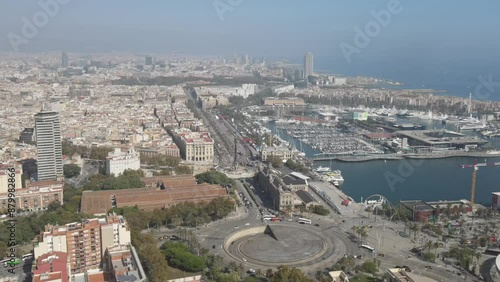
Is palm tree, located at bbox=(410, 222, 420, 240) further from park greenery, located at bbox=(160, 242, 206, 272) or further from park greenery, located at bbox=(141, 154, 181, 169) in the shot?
park greenery, located at bbox=(141, 154, 181, 169)

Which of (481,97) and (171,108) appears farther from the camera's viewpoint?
→ (481,97)

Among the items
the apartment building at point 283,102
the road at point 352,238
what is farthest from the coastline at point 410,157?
the apartment building at point 283,102

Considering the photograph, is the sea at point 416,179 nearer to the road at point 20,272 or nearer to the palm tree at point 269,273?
the palm tree at point 269,273

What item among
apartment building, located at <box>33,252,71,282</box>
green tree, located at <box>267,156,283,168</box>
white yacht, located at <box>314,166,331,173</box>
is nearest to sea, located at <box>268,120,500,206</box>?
white yacht, located at <box>314,166,331,173</box>

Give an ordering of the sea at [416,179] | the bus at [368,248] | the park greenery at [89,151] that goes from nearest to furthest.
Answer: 1. the bus at [368,248]
2. the sea at [416,179]
3. the park greenery at [89,151]

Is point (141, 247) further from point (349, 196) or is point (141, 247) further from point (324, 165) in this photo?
point (324, 165)

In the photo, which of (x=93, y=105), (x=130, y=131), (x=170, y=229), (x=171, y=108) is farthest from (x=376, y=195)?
(x=93, y=105)
